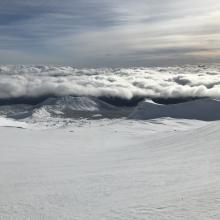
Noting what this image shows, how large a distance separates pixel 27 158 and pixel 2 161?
2795 millimetres

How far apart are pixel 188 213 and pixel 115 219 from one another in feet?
8.99

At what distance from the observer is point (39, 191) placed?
21047mm

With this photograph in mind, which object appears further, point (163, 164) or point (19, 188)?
point (163, 164)

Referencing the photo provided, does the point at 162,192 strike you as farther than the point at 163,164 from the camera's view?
No

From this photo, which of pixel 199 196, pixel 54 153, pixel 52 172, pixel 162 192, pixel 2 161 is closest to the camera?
pixel 199 196

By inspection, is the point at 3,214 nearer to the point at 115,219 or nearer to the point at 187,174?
the point at 115,219

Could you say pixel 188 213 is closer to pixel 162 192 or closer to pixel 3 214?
pixel 162 192

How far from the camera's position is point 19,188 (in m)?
22.1

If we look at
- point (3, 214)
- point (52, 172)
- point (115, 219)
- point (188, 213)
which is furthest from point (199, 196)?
point (52, 172)

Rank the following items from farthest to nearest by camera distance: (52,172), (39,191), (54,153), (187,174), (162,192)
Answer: (54,153), (52,172), (187,174), (39,191), (162,192)

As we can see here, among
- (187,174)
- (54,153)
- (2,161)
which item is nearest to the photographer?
(187,174)

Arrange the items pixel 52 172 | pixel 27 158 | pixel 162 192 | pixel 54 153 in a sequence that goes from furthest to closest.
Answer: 1. pixel 54 153
2. pixel 27 158
3. pixel 52 172
4. pixel 162 192

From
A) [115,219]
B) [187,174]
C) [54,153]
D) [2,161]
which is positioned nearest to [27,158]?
[2,161]

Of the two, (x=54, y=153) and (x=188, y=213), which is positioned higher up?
(x=188, y=213)
